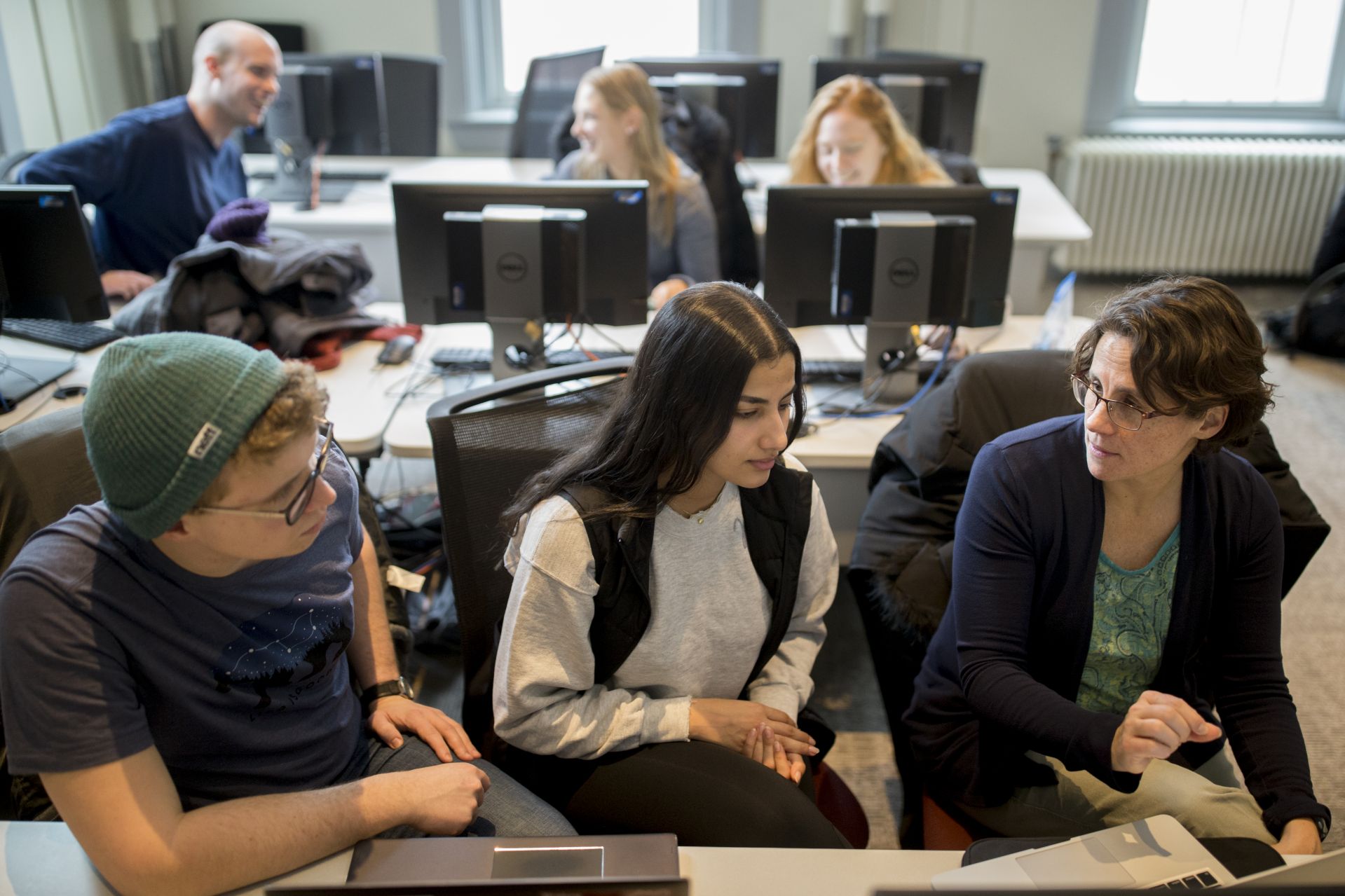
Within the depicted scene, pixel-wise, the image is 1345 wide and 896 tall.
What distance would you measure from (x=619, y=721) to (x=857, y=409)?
106 centimetres

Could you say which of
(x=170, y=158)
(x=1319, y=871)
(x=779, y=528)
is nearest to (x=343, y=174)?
(x=170, y=158)

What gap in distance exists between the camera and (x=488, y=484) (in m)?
1.54

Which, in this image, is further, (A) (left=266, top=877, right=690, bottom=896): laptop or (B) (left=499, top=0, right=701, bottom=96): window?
(B) (left=499, top=0, right=701, bottom=96): window

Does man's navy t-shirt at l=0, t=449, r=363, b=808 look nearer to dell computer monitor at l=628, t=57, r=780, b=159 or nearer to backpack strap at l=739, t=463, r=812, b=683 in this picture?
backpack strap at l=739, t=463, r=812, b=683

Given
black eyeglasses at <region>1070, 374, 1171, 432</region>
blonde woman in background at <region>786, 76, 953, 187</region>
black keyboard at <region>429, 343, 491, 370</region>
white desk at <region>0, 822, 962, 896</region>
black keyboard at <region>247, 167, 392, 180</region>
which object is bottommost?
white desk at <region>0, 822, 962, 896</region>

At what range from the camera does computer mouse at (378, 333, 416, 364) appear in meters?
2.43

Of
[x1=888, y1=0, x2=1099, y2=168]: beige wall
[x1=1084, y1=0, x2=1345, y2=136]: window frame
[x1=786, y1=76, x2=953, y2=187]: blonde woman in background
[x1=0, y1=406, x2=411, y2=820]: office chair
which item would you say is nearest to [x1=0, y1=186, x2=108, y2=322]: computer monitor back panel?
[x1=0, y1=406, x2=411, y2=820]: office chair

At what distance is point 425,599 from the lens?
Answer: 2.61m

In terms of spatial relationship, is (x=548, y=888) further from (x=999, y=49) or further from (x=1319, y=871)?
(x=999, y=49)

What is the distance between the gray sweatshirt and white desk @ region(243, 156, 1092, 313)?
80.2 inches

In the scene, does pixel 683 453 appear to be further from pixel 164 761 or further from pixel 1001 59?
pixel 1001 59

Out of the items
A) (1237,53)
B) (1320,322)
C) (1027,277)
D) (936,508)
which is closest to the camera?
(936,508)

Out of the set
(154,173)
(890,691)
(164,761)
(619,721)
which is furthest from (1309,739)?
(154,173)

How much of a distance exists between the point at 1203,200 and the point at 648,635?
4.48m
